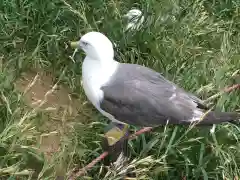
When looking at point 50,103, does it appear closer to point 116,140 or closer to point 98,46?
point 116,140

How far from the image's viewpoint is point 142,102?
1.67m

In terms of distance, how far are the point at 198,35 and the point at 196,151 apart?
0.87 m

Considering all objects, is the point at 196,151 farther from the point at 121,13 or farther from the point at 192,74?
the point at 121,13

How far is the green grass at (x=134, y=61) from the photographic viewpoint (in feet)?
5.92

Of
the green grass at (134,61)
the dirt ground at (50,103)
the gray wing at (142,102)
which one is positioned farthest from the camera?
the dirt ground at (50,103)

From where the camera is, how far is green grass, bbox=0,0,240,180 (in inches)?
71.1

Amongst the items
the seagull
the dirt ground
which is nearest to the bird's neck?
the seagull

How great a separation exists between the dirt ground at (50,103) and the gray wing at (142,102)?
421mm

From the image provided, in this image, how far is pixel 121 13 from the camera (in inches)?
97.6

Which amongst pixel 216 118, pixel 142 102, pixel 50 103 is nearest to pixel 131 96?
pixel 142 102

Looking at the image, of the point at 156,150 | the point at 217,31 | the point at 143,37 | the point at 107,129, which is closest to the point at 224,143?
the point at 156,150

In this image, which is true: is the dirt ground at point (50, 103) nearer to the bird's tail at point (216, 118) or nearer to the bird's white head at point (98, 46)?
the bird's white head at point (98, 46)

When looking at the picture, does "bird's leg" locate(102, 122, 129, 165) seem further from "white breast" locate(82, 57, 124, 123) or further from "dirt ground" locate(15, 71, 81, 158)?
"dirt ground" locate(15, 71, 81, 158)

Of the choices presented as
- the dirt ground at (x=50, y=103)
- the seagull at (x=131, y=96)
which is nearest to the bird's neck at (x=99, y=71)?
the seagull at (x=131, y=96)
